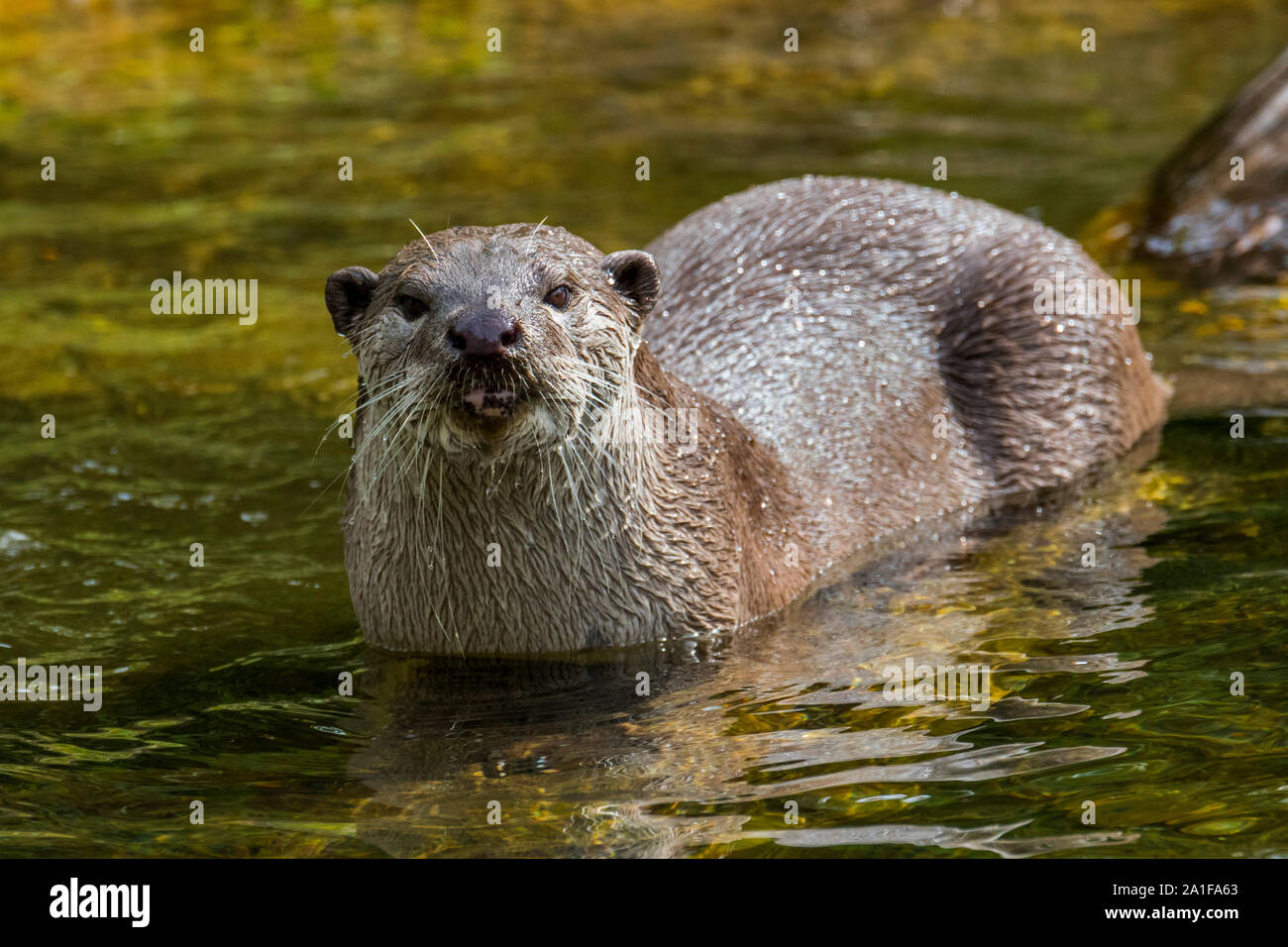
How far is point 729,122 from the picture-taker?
35.0 ft

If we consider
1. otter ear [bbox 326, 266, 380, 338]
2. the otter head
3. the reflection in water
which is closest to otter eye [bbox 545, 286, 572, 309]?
the otter head

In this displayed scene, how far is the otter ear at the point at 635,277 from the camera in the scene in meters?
4.38

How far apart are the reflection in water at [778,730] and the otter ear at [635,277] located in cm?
86

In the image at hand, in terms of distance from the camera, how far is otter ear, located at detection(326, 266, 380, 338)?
4.33 m

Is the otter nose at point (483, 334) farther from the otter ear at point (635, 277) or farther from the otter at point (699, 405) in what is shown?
the otter ear at point (635, 277)

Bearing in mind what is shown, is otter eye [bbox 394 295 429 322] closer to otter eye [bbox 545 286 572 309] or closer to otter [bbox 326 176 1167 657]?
otter [bbox 326 176 1167 657]

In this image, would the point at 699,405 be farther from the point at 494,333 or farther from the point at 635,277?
the point at 494,333

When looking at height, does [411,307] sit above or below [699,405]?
above

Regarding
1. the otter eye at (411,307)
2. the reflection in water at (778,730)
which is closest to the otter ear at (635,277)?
the otter eye at (411,307)

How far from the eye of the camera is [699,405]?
15.8ft

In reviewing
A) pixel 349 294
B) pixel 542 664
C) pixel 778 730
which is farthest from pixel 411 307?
pixel 778 730

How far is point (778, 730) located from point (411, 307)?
4.08ft

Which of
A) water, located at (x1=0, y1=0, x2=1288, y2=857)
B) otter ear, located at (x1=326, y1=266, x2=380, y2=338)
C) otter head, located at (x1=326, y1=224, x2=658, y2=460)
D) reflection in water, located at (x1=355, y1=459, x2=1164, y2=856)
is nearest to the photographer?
reflection in water, located at (x1=355, y1=459, x2=1164, y2=856)
